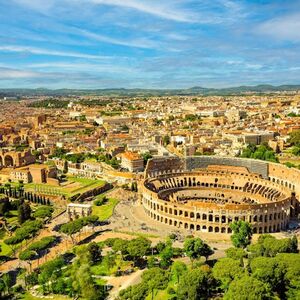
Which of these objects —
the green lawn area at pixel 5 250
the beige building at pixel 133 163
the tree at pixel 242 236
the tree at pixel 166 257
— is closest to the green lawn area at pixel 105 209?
the green lawn area at pixel 5 250

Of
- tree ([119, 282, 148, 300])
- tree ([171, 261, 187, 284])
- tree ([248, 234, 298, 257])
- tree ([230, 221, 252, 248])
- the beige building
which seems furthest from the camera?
the beige building

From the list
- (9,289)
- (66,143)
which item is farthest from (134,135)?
(9,289)

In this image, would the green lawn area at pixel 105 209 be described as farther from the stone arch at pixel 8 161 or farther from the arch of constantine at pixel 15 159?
the stone arch at pixel 8 161

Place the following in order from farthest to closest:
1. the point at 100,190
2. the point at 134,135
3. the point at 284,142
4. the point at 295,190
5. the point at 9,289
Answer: the point at 134,135, the point at 284,142, the point at 100,190, the point at 295,190, the point at 9,289

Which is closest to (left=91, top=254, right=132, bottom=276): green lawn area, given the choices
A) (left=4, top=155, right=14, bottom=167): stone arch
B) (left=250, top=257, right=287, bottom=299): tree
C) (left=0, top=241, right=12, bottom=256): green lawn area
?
(left=0, top=241, right=12, bottom=256): green lawn area

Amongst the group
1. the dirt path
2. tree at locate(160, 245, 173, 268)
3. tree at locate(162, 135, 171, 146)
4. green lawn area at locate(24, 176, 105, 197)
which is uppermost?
tree at locate(162, 135, 171, 146)

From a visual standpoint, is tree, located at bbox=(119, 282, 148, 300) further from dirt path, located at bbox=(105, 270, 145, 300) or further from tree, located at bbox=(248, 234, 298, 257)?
tree, located at bbox=(248, 234, 298, 257)

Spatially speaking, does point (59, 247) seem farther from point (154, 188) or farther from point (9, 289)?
point (154, 188)
